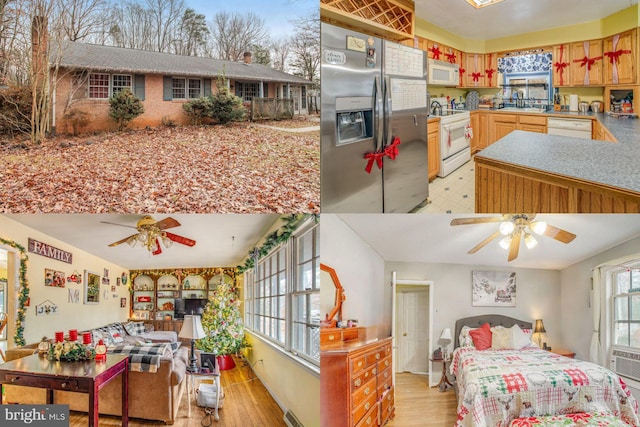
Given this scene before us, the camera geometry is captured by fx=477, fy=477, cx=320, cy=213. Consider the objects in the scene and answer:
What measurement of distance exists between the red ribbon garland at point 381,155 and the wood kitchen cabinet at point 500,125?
43cm

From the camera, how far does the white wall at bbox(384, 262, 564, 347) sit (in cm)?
202

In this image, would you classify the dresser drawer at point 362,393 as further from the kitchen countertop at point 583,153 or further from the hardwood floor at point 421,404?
the kitchen countertop at point 583,153

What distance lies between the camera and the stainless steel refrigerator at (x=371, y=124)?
2.15 meters

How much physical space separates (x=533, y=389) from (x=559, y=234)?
649 millimetres

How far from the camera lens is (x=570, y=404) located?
194 centimetres

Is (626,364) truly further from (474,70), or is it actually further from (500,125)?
(474,70)

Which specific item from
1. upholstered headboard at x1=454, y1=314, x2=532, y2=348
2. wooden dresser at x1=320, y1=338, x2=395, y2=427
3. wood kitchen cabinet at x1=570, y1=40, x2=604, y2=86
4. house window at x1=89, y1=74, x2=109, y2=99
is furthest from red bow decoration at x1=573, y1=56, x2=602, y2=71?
house window at x1=89, y1=74, x2=109, y2=99

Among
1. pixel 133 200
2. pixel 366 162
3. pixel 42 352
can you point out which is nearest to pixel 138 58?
pixel 133 200

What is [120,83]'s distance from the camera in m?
2.35

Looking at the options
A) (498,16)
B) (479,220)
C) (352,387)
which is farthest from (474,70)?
(352,387)

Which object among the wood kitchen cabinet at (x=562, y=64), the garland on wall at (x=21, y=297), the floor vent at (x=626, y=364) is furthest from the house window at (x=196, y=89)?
the floor vent at (x=626, y=364)

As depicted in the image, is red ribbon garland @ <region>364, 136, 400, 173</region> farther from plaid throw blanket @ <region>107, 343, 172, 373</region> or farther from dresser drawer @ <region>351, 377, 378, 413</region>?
plaid throw blanket @ <region>107, 343, 172, 373</region>

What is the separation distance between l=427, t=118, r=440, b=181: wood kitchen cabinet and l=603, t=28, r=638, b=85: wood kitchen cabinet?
725 millimetres

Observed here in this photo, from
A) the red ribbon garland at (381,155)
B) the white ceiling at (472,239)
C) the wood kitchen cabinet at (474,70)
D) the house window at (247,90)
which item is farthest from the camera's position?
the house window at (247,90)
